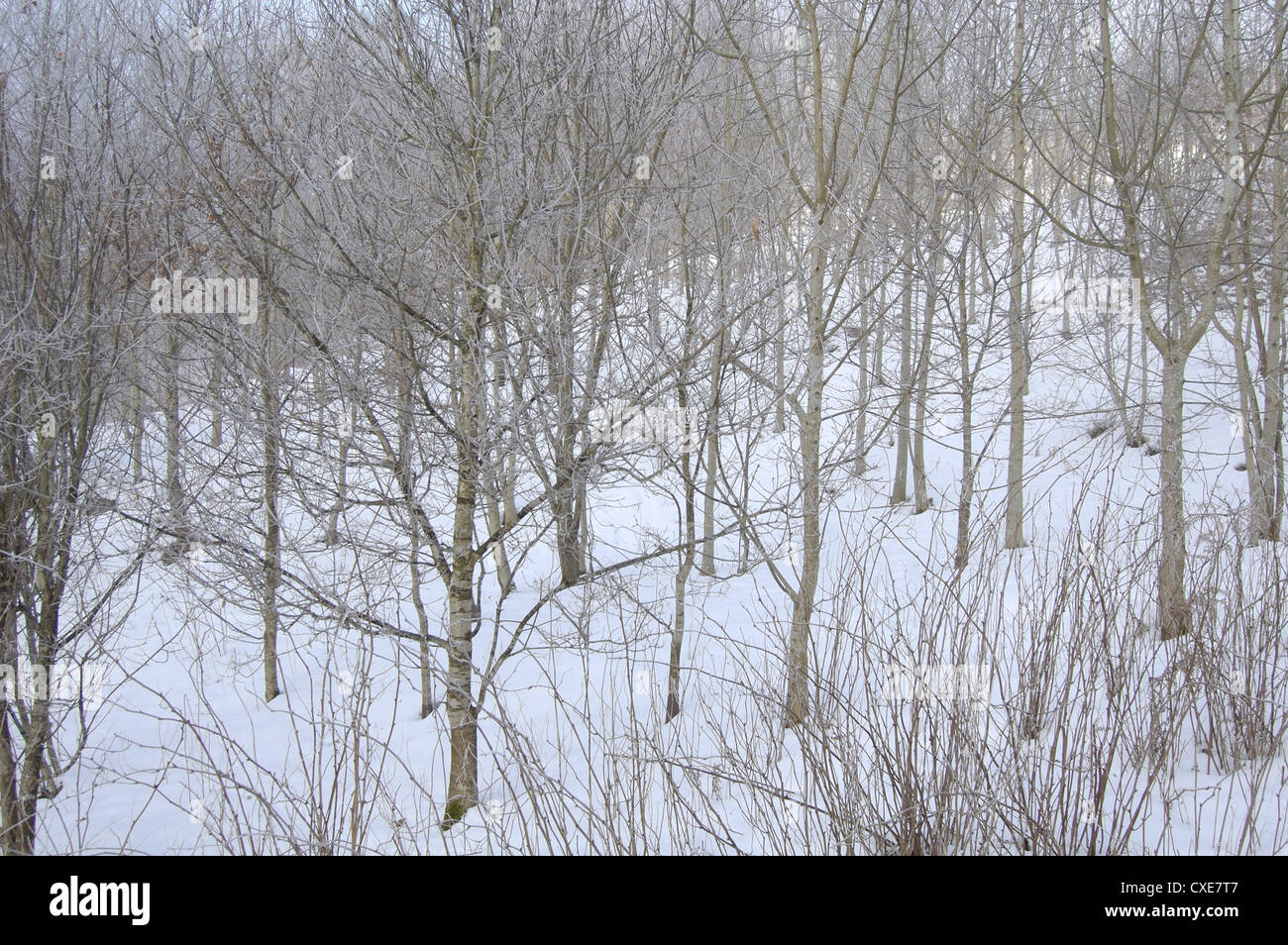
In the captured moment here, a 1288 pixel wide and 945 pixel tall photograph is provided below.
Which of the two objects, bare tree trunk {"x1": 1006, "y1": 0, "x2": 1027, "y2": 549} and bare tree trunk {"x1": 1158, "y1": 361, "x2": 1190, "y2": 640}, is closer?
bare tree trunk {"x1": 1158, "y1": 361, "x2": 1190, "y2": 640}

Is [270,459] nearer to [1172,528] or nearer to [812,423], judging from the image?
[812,423]

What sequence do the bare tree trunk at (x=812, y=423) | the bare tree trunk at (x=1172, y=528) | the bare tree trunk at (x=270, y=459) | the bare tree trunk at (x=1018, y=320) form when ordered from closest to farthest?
the bare tree trunk at (x=1172, y=528) → the bare tree trunk at (x=270, y=459) → the bare tree trunk at (x=812, y=423) → the bare tree trunk at (x=1018, y=320)

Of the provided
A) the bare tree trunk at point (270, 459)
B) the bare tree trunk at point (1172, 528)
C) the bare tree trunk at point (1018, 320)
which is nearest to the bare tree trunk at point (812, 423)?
the bare tree trunk at point (1172, 528)

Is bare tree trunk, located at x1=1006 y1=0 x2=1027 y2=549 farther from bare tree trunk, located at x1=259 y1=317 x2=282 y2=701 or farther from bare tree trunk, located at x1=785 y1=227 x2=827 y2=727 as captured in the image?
bare tree trunk, located at x1=259 y1=317 x2=282 y2=701

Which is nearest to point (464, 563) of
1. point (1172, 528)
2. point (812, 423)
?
point (812, 423)

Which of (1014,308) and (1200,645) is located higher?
(1014,308)

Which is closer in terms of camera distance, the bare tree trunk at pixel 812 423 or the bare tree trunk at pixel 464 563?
the bare tree trunk at pixel 464 563

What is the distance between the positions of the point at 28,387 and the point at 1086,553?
611 cm

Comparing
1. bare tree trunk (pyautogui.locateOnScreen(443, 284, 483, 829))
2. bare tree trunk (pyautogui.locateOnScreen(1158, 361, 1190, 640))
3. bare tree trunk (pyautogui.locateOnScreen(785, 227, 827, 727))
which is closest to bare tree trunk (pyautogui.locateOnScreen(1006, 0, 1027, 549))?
bare tree trunk (pyautogui.locateOnScreen(1158, 361, 1190, 640))

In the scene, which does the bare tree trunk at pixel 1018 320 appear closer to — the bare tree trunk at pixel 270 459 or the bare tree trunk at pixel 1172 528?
the bare tree trunk at pixel 1172 528

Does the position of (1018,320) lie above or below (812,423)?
above
